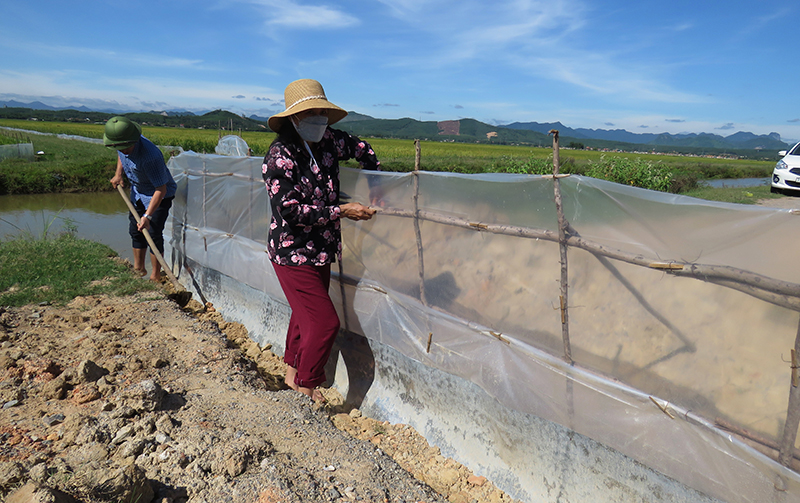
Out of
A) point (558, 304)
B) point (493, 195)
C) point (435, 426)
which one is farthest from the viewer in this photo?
point (435, 426)

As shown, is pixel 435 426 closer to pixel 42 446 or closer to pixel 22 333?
pixel 42 446

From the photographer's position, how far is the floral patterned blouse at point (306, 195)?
2514mm

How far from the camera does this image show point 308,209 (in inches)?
99.5

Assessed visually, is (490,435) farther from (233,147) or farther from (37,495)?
(233,147)

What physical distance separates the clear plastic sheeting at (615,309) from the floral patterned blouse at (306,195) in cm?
27

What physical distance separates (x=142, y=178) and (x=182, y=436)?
134 inches

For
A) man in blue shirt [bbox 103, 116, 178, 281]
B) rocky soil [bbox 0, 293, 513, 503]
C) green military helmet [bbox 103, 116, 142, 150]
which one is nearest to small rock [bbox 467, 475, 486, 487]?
rocky soil [bbox 0, 293, 513, 503]

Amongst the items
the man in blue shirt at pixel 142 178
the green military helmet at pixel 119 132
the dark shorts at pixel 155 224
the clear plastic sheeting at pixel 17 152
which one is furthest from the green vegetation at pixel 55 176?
the green military helmet at pixel 119 132

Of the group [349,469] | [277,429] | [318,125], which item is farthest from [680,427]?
[318,125]

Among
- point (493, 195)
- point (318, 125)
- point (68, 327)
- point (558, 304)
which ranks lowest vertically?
point (68, 327)

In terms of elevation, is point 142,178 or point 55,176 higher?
point 142,178

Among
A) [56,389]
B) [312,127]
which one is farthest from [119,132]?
[312,127]

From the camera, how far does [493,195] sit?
2.27 meters

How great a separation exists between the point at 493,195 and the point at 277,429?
1.63 metres
